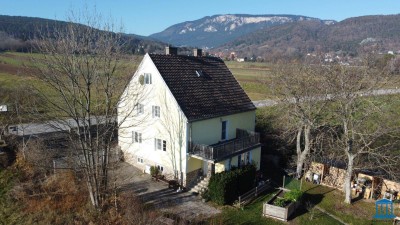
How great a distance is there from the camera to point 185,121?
77.2ft

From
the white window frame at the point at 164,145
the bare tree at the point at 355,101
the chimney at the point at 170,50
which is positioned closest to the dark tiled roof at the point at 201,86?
the chimney at the point at 170,50

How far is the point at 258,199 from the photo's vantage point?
2367 cm

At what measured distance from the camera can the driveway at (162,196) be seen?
21228 millimetres

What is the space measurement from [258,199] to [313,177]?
6.24 meters

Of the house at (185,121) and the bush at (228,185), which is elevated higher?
the house at (185,121)

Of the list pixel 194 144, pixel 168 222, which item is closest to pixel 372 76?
pixel 194 144

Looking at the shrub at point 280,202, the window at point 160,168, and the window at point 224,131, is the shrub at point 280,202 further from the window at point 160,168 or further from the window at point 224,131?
the window at point 160,168

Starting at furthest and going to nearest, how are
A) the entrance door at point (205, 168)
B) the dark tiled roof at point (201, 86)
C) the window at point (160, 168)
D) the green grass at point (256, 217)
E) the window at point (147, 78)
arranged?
1. the window at point (160, 168)
2. the window at point (147, 78)
3. the entrance door at point (205, 168)
4. the dark tiled roof at point (201, 86)
5. the green grass at point (256, 217)

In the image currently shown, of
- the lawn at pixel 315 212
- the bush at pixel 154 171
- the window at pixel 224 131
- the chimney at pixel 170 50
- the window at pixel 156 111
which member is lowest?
the lawn at pixel 315 212

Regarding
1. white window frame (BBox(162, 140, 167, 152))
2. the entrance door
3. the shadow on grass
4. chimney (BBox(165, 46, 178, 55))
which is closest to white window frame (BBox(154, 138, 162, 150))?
white window frame (BBox(162, 140, 167, 152))

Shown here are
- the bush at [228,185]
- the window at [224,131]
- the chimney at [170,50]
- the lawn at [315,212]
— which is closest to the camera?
the lawn at [315,212]

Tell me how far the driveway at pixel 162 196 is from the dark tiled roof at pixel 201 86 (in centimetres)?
566

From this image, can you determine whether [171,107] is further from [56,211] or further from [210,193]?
[56,211]

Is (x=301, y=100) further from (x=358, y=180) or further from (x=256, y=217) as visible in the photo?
(x=256, y=217)
